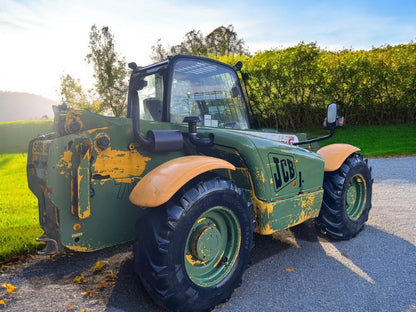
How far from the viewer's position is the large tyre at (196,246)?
2586 millimetres

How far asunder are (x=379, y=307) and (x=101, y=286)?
250 centimetres

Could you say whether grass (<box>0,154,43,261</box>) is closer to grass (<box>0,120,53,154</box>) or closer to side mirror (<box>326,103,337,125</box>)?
A: side mirror (<box>326,103,337,125</box>)

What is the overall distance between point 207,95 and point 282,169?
3.89 ft

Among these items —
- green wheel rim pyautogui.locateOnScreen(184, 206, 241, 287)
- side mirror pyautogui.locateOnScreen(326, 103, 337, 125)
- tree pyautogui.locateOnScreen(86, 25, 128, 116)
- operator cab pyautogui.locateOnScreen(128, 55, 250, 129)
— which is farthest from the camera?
tree pyautogui.locateOnScreen(86, 25, 128, 116)

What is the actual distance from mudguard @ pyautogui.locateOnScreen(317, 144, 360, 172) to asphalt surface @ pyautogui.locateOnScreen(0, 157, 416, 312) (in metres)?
0.99

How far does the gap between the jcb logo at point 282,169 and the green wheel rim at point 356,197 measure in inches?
60.8

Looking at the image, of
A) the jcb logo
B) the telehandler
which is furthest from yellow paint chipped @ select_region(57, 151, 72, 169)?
the jcb logo

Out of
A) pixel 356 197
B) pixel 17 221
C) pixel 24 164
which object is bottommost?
pixel 24 164

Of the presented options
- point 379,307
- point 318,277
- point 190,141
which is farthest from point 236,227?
point 379,307

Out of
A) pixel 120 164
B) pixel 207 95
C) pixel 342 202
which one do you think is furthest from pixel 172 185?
pixel 342 202

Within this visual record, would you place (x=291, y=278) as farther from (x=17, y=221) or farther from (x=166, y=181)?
(x=17, y=221)

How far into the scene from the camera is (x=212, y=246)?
2967mm

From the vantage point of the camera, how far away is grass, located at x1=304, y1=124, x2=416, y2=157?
543 inches

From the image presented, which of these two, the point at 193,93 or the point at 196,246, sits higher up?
the point at 193,93
